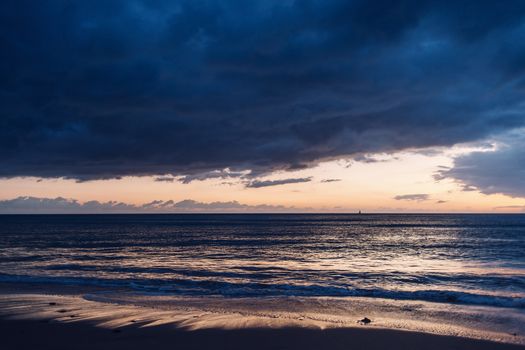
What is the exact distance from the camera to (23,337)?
40.5ft

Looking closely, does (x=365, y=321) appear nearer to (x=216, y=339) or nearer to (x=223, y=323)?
(x=223, y=323)

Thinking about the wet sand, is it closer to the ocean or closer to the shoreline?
the shoreline

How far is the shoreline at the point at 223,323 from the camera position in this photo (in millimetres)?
12102

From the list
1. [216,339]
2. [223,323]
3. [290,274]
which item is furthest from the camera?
[290,274]

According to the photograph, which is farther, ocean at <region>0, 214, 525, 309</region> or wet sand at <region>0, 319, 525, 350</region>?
ocean at <region>0, 214, 525, 309</region>

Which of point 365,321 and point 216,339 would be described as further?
point 365,321

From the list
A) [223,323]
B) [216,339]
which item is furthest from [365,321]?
[216,339]

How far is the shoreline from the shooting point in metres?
12.1

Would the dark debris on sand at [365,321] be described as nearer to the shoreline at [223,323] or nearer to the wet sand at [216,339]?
the shoreline at [223,323]

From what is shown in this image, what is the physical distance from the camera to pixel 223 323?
561 inches

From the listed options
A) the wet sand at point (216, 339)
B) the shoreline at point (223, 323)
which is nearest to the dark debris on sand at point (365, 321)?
the shoreline at point (223, 323)

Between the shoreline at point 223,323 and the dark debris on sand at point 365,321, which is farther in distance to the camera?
the dark debris on sand at point 365,321

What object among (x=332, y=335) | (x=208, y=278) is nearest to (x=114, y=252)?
(x=208, y=278)

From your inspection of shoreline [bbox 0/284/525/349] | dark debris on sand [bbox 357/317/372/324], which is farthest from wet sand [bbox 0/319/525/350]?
dark debris on sand [bbox 357/317/372/324]
